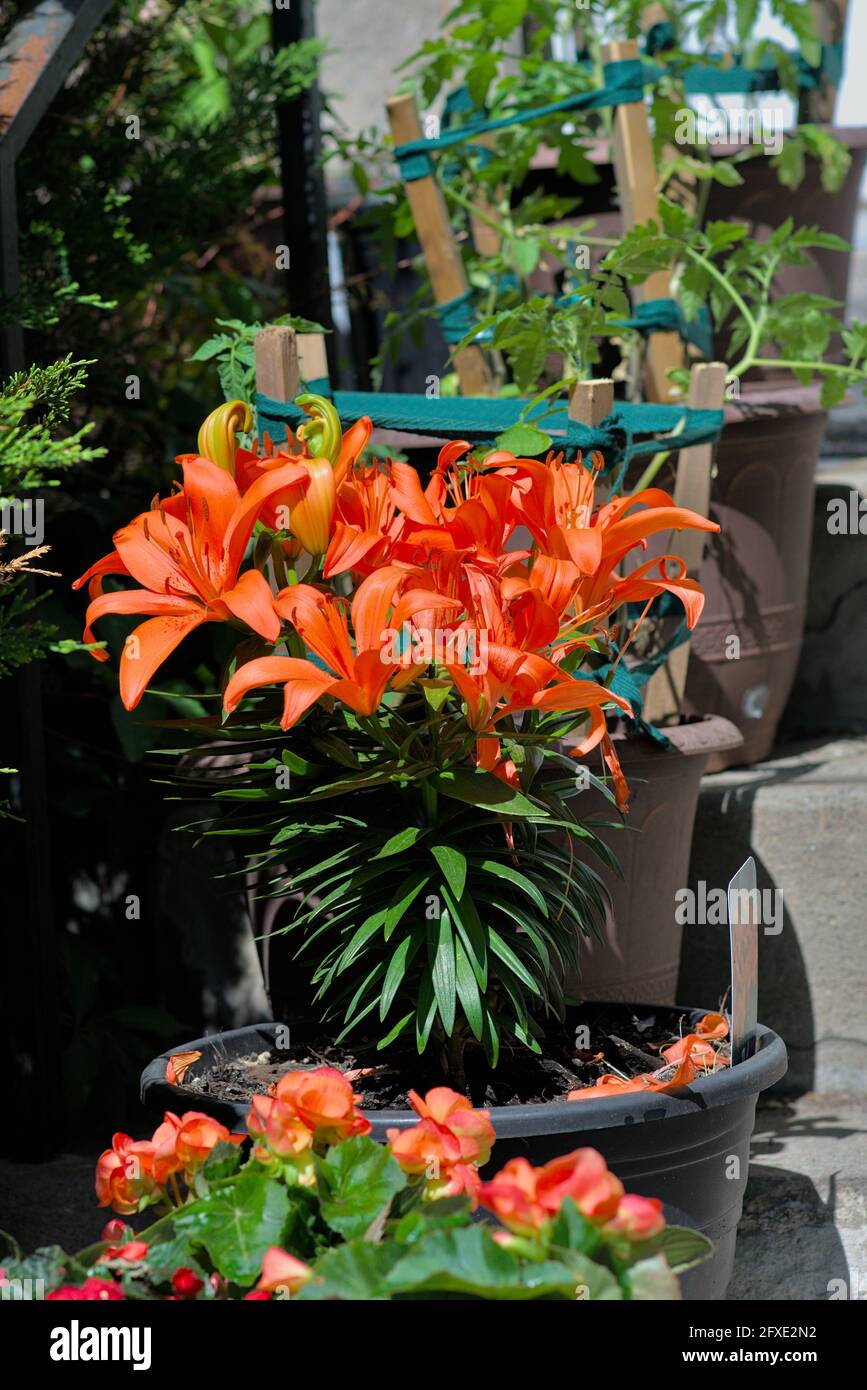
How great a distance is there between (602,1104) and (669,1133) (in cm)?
8

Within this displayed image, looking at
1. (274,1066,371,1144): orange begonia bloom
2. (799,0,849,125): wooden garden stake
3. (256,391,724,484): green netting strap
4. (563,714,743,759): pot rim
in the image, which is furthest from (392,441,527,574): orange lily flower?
(799,0,849,125): wooden garden stake

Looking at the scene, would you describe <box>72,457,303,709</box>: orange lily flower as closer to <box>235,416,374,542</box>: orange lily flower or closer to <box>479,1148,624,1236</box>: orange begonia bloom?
<box>235,416,374,542</box>: orange lily flower

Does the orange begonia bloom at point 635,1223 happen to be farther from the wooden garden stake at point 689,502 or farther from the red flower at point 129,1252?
the wooden garden stake at point 689,502

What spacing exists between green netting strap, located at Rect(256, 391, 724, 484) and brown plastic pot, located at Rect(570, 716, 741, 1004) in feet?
1.18

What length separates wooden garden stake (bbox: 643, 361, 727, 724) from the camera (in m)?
1.85

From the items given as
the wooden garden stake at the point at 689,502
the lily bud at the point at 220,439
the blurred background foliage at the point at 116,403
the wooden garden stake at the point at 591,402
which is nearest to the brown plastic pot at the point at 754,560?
the wooden garden stake at the point at 689,502

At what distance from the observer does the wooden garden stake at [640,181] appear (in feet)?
7.14

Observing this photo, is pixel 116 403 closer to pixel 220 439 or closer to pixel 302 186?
pixel 302 186

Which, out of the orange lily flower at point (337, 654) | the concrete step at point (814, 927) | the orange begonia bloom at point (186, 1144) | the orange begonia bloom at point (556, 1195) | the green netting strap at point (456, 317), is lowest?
the concrete step at point (814, 927)

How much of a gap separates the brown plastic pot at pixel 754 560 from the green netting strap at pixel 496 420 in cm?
44

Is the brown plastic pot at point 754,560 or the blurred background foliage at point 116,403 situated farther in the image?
→ the brown plastic pot at point 754,560

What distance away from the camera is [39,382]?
1.31 metres
